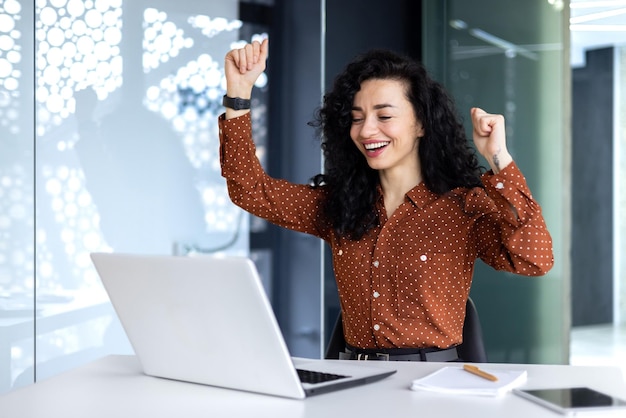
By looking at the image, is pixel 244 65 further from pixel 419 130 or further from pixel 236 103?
pixel 419 130

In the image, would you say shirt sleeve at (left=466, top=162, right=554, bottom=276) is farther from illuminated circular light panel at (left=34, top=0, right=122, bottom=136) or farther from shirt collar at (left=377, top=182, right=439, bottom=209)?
illuminated circular light panel at (left=34, top=0, right=122, bottom=136)

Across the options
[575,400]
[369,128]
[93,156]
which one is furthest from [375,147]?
[93,156]

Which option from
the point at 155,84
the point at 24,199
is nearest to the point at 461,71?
the point at 155,84

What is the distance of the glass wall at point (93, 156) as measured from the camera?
336cm

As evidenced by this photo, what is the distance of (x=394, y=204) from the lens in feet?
8.82

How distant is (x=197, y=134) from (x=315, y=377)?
7.69ft

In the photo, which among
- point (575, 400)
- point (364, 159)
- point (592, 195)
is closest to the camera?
point (575, 400)

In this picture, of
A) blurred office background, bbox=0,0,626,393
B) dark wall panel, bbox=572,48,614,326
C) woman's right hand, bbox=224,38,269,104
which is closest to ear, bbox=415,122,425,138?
woman's right hand, bbox=224,38,269,104

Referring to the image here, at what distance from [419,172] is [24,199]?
5.07ft

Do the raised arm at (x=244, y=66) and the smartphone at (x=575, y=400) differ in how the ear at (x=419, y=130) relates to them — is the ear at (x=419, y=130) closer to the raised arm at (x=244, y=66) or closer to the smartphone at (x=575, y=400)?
the raised arm at (x=244, y=66)

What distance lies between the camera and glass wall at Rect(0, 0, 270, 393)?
3.36m

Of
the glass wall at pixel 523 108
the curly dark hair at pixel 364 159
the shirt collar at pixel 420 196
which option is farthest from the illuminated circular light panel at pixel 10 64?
the glass wall at pixel 523 108

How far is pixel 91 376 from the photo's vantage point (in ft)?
6.49

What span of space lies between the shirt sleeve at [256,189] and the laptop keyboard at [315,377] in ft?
3.01
